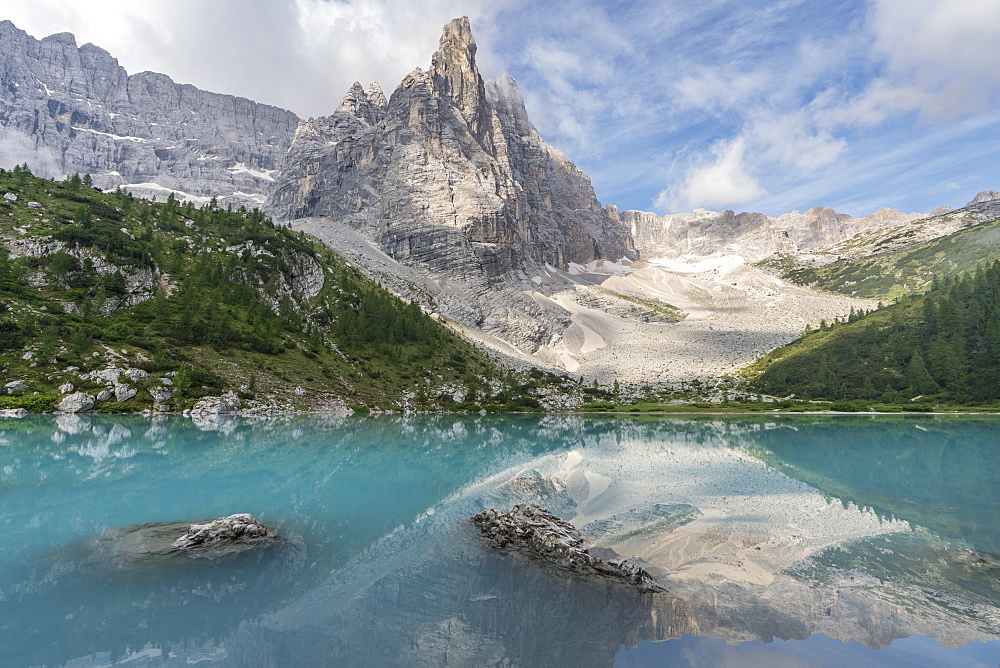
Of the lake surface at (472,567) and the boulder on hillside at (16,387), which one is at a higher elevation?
the boulder on hillside at (16,387)

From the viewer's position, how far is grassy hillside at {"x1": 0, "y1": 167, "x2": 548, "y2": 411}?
62750mm

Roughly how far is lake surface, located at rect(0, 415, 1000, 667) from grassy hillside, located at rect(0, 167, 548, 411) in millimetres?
34732

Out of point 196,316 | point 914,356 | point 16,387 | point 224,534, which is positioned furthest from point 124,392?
point 914,356

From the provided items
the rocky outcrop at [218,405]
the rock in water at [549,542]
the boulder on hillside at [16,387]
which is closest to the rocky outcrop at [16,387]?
the boulder on hillside at [16,387]

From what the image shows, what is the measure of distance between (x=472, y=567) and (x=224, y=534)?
8.48m

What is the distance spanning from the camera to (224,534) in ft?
51.8

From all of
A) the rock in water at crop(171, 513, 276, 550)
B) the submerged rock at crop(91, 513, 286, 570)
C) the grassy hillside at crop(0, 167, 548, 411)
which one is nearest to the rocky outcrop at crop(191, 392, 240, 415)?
the grassy hillside at crop(0, 167, 548, 411)

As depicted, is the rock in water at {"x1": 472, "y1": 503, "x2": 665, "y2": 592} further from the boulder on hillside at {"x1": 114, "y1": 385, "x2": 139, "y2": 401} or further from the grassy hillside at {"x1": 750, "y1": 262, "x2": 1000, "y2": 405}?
the grassy hillside at {"x1": 750, "y1": 262, "x2": 1000, "y2": 405}

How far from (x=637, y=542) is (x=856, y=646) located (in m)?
8.11

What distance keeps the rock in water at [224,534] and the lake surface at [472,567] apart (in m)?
1.03

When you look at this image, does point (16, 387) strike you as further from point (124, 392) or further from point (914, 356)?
point (914, 356)

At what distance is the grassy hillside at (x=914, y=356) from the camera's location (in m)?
98.1

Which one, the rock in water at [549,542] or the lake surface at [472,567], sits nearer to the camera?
the lake surface at [472,567]

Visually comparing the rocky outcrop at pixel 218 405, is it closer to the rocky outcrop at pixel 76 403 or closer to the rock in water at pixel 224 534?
the rocky outcrop at pixel 76 403
